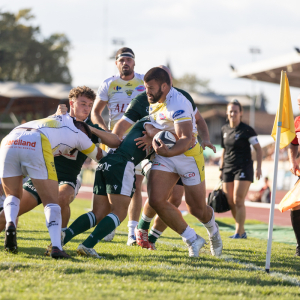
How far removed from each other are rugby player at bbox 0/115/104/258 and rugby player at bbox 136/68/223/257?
93 centimetres

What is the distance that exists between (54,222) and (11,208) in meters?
0.48

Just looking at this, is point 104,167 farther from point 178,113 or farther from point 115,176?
point 178,113

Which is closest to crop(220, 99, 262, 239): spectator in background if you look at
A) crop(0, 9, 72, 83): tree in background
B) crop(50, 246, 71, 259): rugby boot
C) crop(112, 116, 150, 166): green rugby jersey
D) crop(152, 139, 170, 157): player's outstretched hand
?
crop(112, 116, 150, 166): green rugby jersey

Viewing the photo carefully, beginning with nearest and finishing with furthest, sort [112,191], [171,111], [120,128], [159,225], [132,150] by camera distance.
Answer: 1. [112,191]
2. [171,111]
3. [132,150]
4. [120,128]
5. [159,225]

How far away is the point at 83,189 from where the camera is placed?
1021 inches

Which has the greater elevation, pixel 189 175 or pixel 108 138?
pixel 108 138

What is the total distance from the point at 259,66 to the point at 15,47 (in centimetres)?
3515

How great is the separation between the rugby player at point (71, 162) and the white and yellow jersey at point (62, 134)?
0.97 ft

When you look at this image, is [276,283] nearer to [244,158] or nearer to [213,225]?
[213,225]

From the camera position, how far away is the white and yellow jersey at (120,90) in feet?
22.6

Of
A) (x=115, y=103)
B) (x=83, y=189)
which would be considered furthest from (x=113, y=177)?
(x=83, y=189)

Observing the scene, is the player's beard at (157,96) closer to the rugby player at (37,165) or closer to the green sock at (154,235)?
the rugby player at (37,165)

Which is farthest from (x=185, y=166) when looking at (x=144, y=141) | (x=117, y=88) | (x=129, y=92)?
(x=117, y=88)

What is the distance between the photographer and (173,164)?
4941 millimetres
